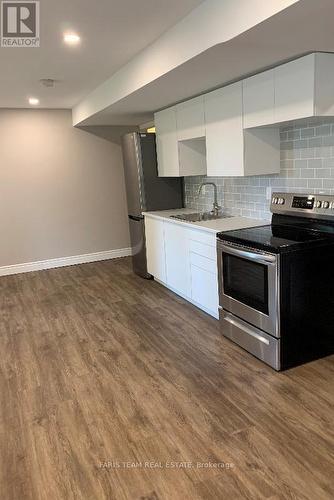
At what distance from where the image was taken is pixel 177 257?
4.23 metres

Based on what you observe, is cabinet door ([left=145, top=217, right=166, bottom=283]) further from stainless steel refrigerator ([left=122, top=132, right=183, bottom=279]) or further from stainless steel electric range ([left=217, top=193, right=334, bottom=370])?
stainless steel electric range ([left=217, top=193, right=334, bottom=370])

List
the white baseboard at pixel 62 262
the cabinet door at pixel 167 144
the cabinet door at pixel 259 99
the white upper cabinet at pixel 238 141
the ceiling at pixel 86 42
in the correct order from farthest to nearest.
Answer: the white baseboard at pixel 62 262 < the cabinet door at pixel 167 144 < the white upper cabinet at pixel 238 141 < the cabinet door at pixel 259 99 < the ceiling at pixel 86 42

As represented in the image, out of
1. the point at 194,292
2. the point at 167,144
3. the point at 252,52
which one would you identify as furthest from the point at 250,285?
the point at 167,144

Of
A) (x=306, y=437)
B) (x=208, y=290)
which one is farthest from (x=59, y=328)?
(x=306, y=437)

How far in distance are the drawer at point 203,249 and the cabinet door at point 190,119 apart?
3.60ft

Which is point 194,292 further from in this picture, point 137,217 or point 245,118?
point 245,118

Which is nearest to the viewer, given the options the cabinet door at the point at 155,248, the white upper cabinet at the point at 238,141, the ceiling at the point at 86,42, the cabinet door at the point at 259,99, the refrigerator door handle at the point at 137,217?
the ceiling at the point at 86,42

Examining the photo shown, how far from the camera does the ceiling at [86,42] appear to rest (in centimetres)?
228

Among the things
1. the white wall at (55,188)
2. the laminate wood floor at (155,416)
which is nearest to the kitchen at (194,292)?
the laminate wood floor at (155,416)

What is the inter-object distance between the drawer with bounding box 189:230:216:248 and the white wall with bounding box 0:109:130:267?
2.78m

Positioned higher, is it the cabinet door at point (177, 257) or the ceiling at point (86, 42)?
the ceiling at point (86, 42)

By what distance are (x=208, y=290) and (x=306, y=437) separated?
1.72 m

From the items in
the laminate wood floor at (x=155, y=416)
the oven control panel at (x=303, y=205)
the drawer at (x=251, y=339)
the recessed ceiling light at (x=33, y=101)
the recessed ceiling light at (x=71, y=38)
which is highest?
the recessed ceiling light at (x=33, y=101)

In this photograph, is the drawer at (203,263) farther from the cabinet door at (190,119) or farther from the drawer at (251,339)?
the cabinet door at (190,119)
